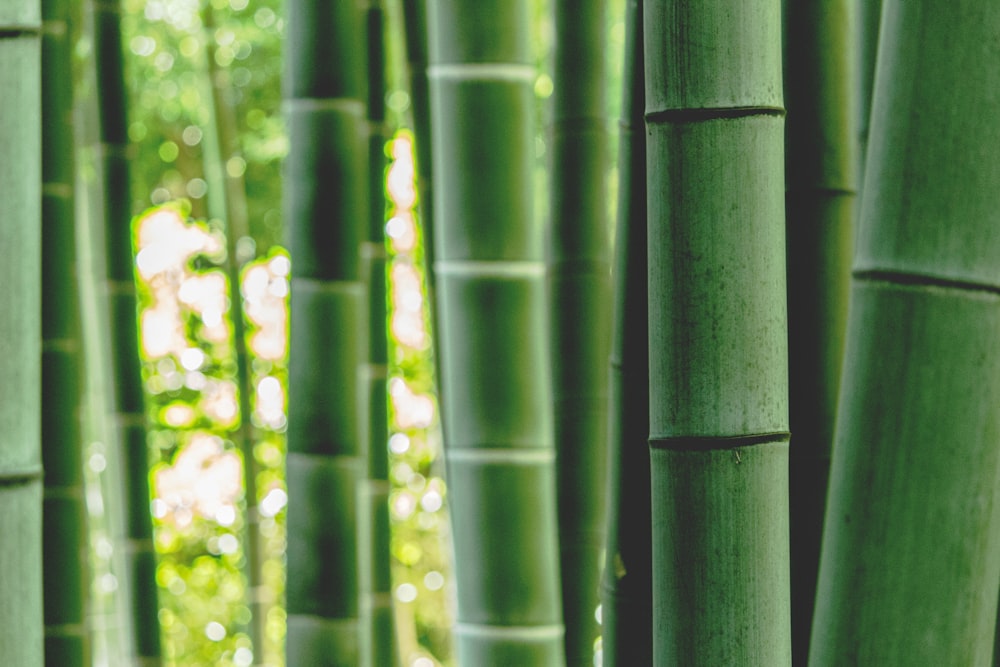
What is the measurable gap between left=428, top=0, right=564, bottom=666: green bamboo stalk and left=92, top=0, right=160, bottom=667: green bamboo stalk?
3.97ft

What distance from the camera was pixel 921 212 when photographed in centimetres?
86

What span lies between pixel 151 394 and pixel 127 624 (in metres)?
2.61

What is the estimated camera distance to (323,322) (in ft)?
5.19

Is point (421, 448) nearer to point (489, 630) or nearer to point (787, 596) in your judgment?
point (489, 630)

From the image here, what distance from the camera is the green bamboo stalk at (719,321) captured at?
0.86 m

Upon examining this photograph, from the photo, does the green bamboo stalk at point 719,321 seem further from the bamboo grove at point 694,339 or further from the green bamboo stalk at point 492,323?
the green bamboo stalk at point 492,323

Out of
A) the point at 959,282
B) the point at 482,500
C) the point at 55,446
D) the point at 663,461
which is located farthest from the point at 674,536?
the point at 55,446

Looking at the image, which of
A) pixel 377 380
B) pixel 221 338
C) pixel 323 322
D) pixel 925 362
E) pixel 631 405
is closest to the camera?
pixel 925 362

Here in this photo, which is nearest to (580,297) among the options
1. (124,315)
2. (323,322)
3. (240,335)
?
(323,322)

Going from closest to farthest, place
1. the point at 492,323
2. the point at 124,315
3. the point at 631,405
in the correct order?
the point at 631,405, the point at 492,323, the point at 124,315

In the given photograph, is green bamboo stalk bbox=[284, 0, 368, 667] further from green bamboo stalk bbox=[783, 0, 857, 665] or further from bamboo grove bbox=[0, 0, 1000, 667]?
green bamboo stalk bbox=[783, 0, 857, 665]

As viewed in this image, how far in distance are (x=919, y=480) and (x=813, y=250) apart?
1.11 feet

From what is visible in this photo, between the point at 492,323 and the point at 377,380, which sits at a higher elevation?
the point at 492,323

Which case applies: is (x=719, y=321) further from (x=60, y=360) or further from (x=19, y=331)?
(x=60, y=360)
